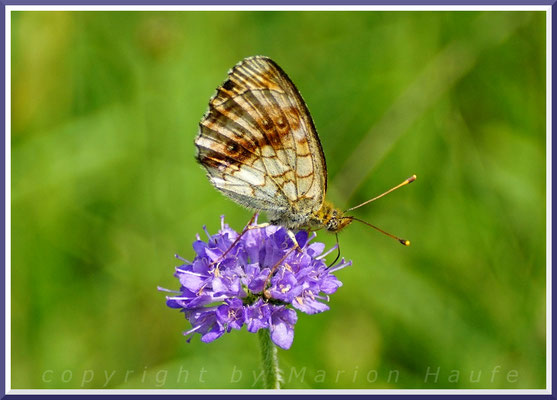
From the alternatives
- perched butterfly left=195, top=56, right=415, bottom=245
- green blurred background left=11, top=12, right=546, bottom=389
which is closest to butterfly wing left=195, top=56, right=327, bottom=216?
perched butterfly left=195, top=56, right=415, bottom=245

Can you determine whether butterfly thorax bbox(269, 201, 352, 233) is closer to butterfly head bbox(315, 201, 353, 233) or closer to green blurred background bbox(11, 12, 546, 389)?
butterfly head bbox(315, 201, 353, 233)

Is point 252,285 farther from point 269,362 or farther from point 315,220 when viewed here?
point 315,220

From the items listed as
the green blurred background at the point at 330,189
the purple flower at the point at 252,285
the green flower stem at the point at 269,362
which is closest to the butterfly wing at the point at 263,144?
the purple flower at the point at 252,285

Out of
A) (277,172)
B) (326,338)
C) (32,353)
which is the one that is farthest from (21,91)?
(326,338)

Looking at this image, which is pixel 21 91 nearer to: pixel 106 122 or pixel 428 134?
pixel 106 122

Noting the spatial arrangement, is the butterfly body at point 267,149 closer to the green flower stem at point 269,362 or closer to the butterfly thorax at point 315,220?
the butterfly thorax at point 315,220

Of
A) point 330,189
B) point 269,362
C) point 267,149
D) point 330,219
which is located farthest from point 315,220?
point 330,189
